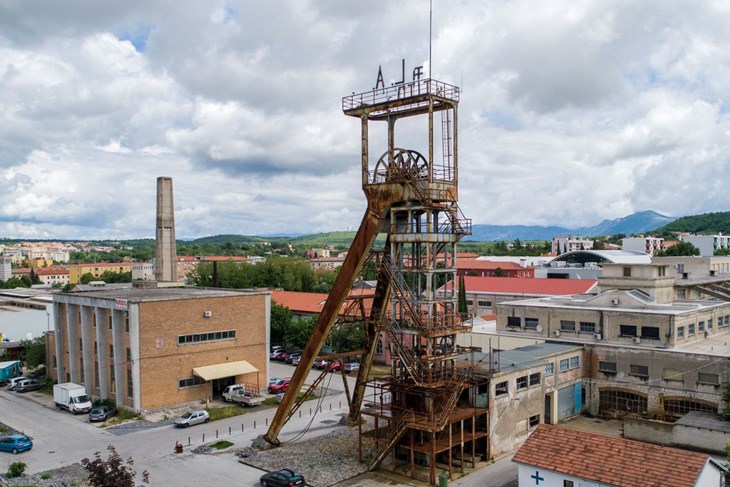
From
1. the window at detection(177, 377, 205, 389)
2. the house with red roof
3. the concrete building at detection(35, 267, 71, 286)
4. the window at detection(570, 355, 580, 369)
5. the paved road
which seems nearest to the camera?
the paved road

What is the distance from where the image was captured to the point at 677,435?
1234 inches

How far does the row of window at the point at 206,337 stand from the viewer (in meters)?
43.7

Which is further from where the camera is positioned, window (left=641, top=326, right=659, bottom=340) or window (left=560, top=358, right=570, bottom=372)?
window (left=641, top=326, right=659, bottom=340)

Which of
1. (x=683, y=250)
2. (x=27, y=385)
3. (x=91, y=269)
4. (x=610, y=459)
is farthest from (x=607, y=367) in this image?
(x=91, y=269)

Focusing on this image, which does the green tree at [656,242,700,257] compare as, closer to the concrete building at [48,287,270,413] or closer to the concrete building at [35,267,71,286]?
the concrete building at [48,287,270,413]

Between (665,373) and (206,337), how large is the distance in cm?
2993

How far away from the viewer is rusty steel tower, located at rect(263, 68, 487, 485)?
29.1m

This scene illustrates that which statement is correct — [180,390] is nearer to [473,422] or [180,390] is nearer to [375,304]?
[375,304]

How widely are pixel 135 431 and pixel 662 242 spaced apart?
17407 cm

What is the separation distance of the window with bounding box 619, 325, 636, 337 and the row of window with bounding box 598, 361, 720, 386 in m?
2.62

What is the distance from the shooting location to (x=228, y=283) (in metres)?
94.4

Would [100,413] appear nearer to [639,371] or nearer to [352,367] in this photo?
[352,367]

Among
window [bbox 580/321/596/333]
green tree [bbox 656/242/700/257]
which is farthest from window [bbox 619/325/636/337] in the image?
green tree [bbox 656/242/700/257]

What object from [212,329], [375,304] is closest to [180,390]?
[212,329]
